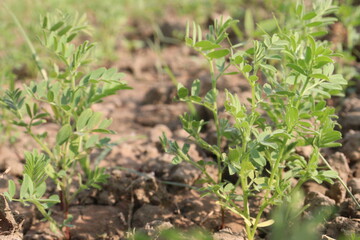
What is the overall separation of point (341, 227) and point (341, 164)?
0.48 metres

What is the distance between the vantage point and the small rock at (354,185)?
215cm

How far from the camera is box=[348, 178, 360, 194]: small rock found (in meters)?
2.15

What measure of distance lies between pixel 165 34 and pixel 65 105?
2985 millimetres

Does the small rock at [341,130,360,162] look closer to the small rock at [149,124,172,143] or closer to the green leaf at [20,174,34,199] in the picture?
the small rock at [149,124,172,143]

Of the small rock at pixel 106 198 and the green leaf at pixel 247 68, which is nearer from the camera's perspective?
the green leaf at pixel 247 68

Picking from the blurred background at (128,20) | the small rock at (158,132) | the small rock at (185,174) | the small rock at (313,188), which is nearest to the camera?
the small rock at (313,188)

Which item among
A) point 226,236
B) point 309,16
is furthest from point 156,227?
point 309,16

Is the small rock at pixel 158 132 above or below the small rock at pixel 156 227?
below

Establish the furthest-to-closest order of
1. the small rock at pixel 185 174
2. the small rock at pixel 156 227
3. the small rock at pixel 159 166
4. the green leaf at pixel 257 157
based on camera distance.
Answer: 1. the small rock at pixel 159 166
2. the small rock at pixel 185 174
3. the small rock at pixel 156 227
4. the green leaf at pixel 257 157

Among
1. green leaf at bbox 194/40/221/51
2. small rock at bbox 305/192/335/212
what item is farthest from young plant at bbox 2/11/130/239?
small rock at bbox 305/192/335/212

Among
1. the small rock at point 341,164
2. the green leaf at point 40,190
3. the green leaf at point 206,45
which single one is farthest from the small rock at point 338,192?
the green leaf at point 40,190

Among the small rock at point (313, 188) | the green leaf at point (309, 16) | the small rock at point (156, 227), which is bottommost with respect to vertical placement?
the small rock at point (313, 188)

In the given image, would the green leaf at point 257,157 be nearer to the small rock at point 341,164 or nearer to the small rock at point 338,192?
the small rock at point 338,192

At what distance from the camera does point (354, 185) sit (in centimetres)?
218
